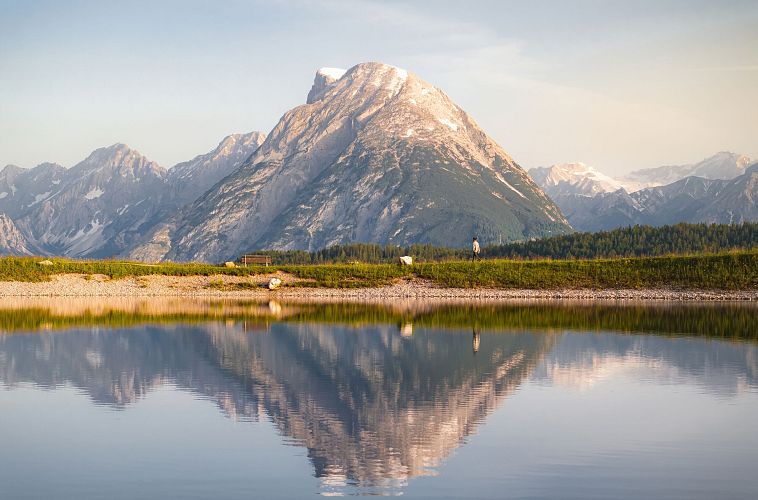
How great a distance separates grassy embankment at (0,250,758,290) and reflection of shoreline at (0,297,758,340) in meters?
14.9

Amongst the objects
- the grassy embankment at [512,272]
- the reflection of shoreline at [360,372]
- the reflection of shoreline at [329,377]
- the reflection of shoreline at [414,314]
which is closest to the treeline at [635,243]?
the grassy embankment at [512,272]

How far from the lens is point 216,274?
12425cm

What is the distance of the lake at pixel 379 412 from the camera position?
23797mm

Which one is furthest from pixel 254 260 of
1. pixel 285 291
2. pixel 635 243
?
pixel 635 243

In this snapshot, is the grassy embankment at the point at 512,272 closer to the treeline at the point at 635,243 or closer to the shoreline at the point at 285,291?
the shoreline at the point at 285,291

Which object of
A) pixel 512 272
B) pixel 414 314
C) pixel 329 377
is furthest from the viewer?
pixel 512 272

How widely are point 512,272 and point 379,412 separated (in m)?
92.0

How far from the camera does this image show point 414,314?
82000 mm

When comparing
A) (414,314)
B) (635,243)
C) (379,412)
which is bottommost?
(379,412)

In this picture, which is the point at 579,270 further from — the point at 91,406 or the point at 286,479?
the point at 286,479

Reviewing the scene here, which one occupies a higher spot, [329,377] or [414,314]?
[414,314]

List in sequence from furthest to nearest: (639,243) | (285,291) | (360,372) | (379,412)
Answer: (639,243)
(285,291)
(360,372)
(379,412)

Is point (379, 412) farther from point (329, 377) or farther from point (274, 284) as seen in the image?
point (274, 284)

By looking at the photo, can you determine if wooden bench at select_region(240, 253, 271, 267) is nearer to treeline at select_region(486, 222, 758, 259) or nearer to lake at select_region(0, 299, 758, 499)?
treeline at select_region(486, 222, 758, 259)
